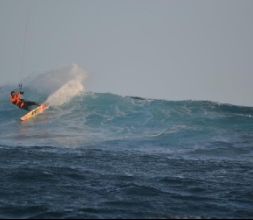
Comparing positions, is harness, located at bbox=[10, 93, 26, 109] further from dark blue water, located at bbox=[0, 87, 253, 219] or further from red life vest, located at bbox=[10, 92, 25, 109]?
dark blue water, located at bbox=[0, 87, 253, 219]

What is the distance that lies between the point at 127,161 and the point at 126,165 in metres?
0.73

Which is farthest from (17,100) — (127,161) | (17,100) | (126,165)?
(126,165)

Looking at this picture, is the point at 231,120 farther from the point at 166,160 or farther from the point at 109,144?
the point at 166,160

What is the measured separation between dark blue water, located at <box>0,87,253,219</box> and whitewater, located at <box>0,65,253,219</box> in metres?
0.02

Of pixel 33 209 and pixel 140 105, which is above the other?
pixel 140 105

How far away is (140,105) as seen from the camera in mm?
27688

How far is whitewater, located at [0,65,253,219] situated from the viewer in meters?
7.51

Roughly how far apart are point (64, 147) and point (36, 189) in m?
6.21

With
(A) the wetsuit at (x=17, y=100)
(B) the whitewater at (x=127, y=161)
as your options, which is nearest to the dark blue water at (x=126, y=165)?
(B) the whitewater at (x=127, y=161)

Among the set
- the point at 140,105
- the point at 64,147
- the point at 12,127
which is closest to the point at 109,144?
the point at 64,147

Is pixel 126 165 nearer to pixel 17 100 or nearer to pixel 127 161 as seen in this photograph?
pixel 127 161

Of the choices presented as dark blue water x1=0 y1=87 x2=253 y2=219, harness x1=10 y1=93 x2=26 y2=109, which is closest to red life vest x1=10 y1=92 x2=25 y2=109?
harness x1=10 y1=93 x2=26 y2=109

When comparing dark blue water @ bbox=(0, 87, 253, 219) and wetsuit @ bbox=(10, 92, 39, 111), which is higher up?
wetsuit @ bbox=(10, 92, 39, 111)

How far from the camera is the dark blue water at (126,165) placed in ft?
24.5
